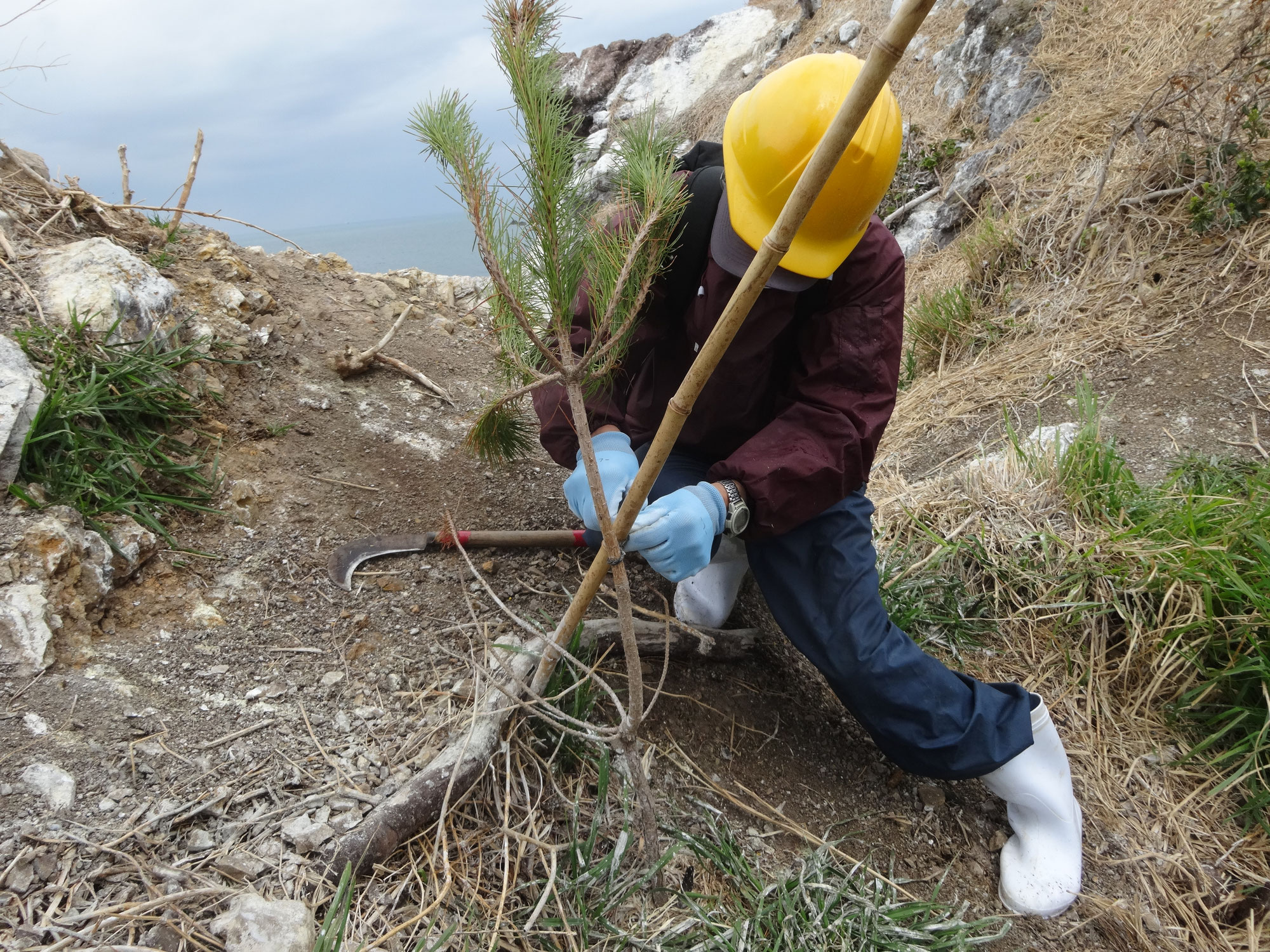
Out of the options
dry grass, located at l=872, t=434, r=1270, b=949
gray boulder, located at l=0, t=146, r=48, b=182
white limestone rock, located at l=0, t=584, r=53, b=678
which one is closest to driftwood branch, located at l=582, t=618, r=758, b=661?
dry grass, located at l=872, t=434, r=1270, b=949

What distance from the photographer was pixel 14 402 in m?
1.63

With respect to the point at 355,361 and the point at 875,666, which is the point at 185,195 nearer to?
the point at 355,361

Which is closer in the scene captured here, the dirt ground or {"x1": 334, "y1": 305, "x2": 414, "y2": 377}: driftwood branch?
the dirt ground

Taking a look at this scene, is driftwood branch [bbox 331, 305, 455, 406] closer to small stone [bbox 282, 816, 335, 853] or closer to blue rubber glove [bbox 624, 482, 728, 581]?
blue rubber glove [bbox 624, 482, 728, 581]

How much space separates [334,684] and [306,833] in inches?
15.4

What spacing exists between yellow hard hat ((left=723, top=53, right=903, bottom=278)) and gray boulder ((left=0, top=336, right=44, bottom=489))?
5.29ft

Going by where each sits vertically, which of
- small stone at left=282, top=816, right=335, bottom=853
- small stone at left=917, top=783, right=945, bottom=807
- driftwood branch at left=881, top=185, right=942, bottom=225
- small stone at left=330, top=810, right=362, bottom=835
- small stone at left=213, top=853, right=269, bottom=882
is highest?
small stone at left=213, top=853, right=269, bottom=882

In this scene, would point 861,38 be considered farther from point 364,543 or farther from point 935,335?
point 364,543

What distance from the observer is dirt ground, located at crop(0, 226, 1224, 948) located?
1263 millimetres

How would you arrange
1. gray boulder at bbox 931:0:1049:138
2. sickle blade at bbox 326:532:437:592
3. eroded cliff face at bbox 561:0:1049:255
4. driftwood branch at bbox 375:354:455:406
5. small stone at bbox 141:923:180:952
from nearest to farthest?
small stone at bbox 141:923:180:952, sickle blade at bbox 326:532:437:592, driftwood branch at bbox 375:354:455:406, eroded cliff face at bbox 561:0:1049:255, gray boulder at bbox 931:0:1049:138

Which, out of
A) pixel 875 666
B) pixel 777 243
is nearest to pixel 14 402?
pixel 777 243

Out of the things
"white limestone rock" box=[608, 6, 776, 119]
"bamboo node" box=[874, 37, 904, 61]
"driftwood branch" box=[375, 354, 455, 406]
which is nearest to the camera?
"bamboo node" box=[874, 37, 904, 61]

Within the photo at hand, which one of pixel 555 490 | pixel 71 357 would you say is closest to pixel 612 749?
pixel 555 490

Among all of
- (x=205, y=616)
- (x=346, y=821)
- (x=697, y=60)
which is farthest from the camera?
(x=697, y=60)
